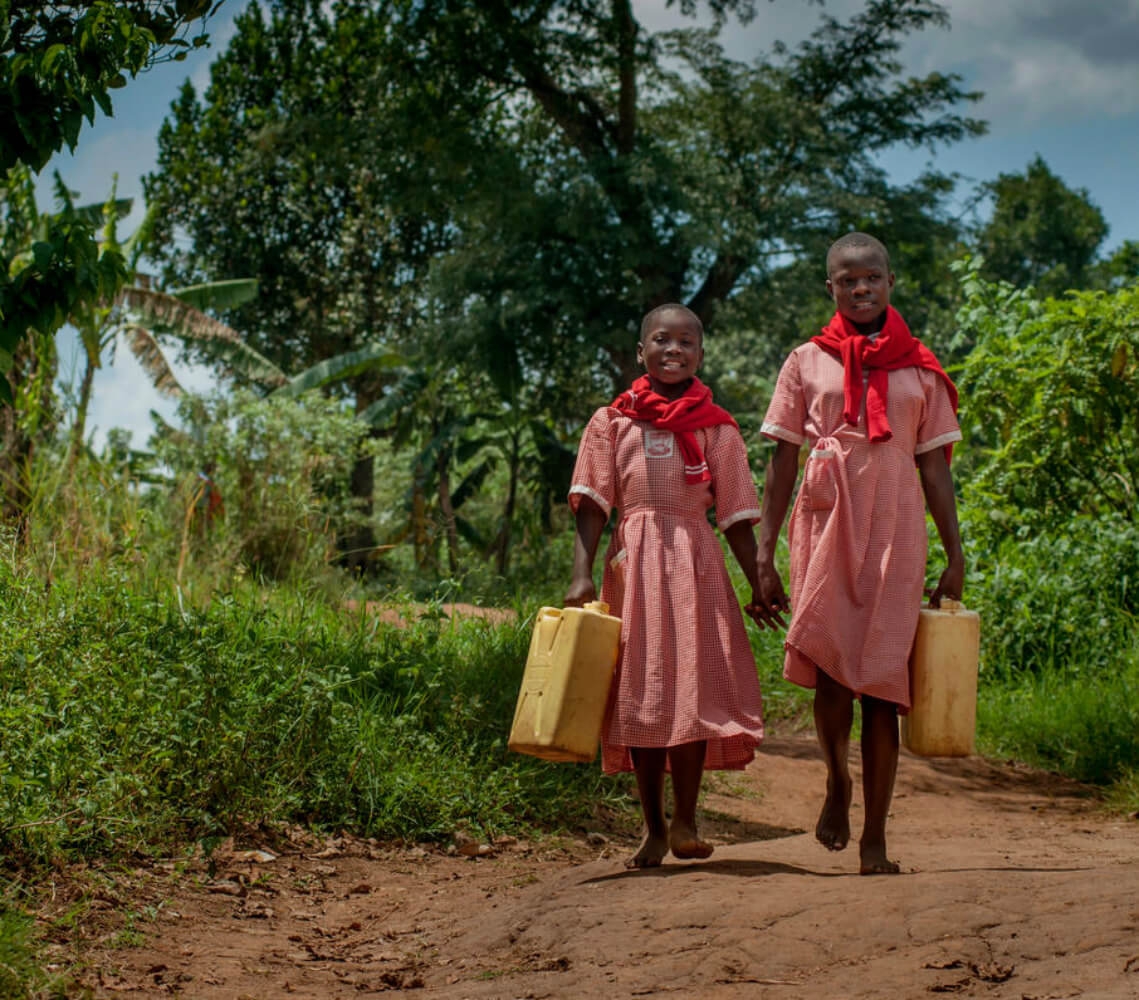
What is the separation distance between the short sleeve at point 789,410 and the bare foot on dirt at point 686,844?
1.30m

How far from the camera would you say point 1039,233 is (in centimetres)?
3322

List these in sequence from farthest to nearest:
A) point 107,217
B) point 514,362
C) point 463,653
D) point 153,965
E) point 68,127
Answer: point 514,362, point 107,217, point 463,653, point 68,127, point 153,965

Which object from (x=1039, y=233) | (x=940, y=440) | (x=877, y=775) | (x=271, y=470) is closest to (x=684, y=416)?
(x=940, y=440)

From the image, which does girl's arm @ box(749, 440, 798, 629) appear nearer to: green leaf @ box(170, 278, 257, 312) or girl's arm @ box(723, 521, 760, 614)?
girl's arm @ box(723, 521, 760, 614)

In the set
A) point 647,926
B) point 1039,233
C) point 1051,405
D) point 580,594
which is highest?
point 1039,233

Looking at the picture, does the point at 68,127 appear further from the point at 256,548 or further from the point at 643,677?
the point at 256,548

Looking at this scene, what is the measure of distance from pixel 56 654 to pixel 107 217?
40.8ft

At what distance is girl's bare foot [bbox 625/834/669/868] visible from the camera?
13.7 feet

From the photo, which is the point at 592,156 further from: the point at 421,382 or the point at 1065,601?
the point at 1065,601

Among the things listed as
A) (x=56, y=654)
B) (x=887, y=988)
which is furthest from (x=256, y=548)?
(x=887, y=988)

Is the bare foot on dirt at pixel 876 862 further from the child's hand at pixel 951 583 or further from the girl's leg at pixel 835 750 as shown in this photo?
the child's hand at pixel 951 583

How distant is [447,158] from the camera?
16.2m

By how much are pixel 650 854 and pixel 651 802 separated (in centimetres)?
17

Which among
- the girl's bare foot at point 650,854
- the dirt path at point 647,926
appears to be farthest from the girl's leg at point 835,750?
the girl's bare foot at point 650,854
